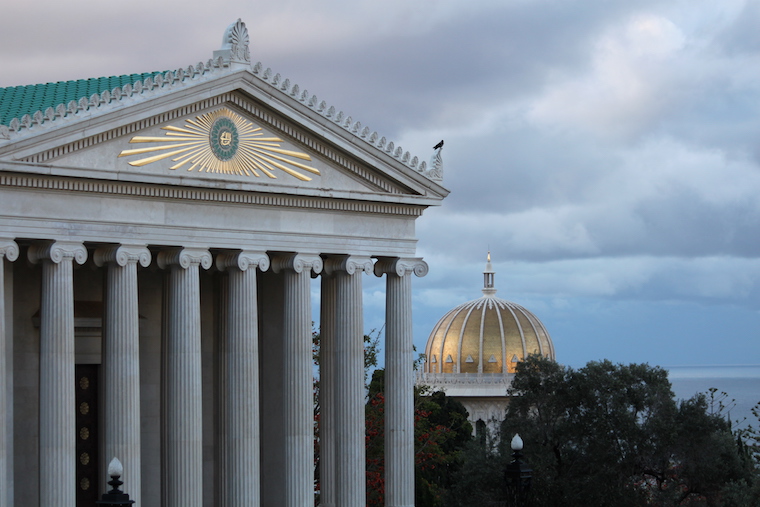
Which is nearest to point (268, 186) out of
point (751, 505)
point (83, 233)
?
point (83, 233)

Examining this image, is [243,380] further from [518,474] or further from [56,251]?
[518,474]

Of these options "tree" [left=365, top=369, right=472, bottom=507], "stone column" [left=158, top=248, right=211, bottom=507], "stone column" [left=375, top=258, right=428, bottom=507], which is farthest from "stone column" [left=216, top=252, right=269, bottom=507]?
"tree" [left=365, top=369, right=472, bottom=507]

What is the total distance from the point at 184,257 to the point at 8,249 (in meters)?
4.85

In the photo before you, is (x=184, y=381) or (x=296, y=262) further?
(x=296, y=262)

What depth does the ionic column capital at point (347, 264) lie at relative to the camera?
40875mm

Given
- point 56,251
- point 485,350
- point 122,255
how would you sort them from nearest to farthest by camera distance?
point 56,251 < point 122,255 < point 485,350

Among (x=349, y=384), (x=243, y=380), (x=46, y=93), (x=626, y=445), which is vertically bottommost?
(x=626, y=445)

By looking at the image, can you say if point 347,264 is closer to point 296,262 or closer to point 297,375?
point 296,262

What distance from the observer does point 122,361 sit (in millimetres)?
36656

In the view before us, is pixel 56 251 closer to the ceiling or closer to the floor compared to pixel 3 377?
closer to the ceiling

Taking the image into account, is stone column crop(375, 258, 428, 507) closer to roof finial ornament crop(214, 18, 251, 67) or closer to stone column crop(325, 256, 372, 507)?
stone column crop(325, 256, 372, 507)

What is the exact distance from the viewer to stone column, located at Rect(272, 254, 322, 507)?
39812 mm

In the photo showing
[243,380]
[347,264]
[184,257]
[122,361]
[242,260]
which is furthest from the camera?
[347,264]

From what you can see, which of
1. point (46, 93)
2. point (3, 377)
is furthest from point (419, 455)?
point (3, 377)
